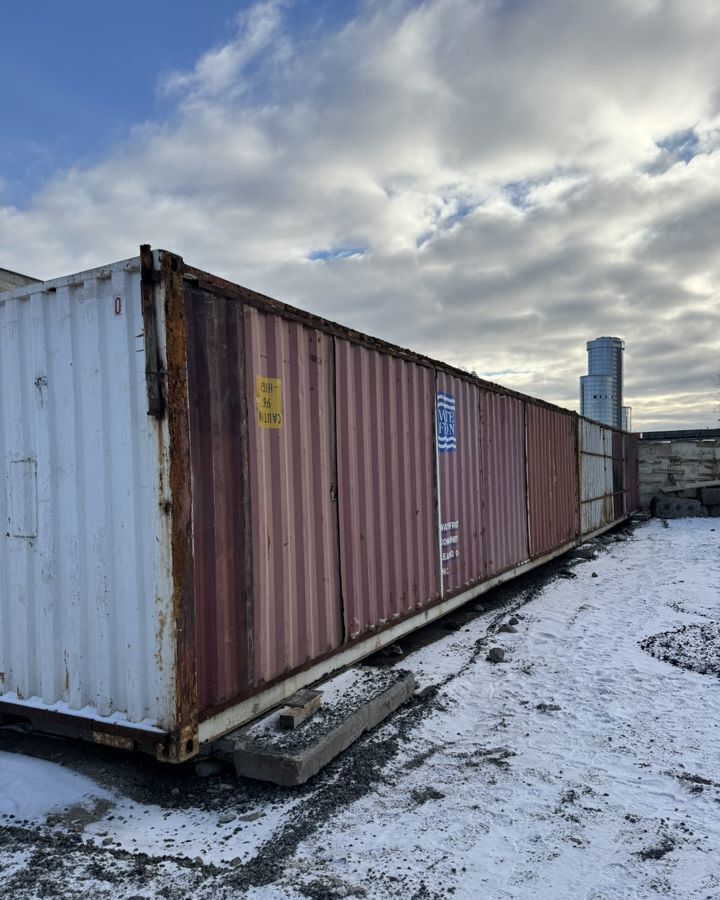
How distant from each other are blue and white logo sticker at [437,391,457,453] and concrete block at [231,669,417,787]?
266 cm

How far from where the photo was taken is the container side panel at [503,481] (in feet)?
25.9

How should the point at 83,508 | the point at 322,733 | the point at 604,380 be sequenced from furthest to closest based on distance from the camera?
1. the point at 604,380
2. the point at 322,733
3. the point at 83,508

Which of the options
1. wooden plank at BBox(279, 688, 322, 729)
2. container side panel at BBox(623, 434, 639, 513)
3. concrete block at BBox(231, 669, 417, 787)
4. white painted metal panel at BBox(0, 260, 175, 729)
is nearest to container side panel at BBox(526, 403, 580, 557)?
concrete block at BBox(231, 669, 417, 787)

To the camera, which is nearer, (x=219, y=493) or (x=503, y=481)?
(x=219, y=493)

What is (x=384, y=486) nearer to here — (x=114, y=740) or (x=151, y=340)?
(x=151, y=340)

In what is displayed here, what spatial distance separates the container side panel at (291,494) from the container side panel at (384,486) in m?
0.20

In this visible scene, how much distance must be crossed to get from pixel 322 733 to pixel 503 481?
5.33 meters

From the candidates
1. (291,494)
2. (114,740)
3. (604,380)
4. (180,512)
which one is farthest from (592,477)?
(604,380)

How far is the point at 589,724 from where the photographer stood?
4.28 meters

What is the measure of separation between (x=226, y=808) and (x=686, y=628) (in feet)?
17.3

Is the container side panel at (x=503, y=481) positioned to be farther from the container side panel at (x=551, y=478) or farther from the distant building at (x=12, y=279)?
the distant building at (x=12, y=279)

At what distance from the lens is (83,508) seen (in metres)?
3.52

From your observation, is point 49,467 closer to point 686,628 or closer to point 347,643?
point 347,643

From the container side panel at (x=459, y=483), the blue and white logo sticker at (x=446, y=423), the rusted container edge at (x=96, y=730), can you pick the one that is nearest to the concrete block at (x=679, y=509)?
the container side panel at (x=459, y=483)
